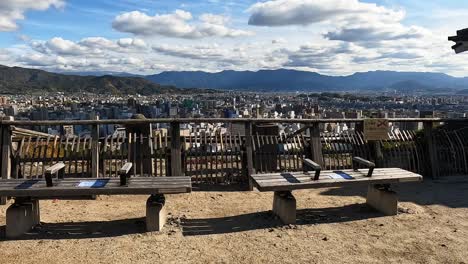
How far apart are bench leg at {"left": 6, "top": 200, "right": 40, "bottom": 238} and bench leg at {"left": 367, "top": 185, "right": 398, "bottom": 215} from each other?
5.19m

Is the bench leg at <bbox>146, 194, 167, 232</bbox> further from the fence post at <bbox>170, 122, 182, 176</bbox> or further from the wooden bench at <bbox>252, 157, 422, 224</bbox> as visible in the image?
the fence post at <bbox>170, 122, 182, 176</bbox>

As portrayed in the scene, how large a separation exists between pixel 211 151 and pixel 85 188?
12.5ft

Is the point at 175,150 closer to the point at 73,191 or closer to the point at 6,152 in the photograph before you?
the point at 6,152

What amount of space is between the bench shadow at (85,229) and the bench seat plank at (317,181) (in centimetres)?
184

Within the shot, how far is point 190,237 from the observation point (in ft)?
20.1

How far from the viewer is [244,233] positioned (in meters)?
6.36

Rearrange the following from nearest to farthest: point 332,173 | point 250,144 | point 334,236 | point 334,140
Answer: point 334,236, point 332,173, point 250,144, point 334,140

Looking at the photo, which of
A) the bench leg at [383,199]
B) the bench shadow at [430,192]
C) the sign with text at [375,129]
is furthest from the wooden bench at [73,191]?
the sign with text at [375,129]

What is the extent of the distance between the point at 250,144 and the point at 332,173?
2492 mm

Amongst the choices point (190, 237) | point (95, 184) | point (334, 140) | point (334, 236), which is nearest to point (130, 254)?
point (190, 237)

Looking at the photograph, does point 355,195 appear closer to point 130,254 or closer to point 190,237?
point 190,237

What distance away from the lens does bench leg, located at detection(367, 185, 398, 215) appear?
7270mm

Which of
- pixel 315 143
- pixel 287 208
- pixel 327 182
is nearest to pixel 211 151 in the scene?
pixel 315 143

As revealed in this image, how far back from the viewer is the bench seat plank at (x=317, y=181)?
21.6ft
